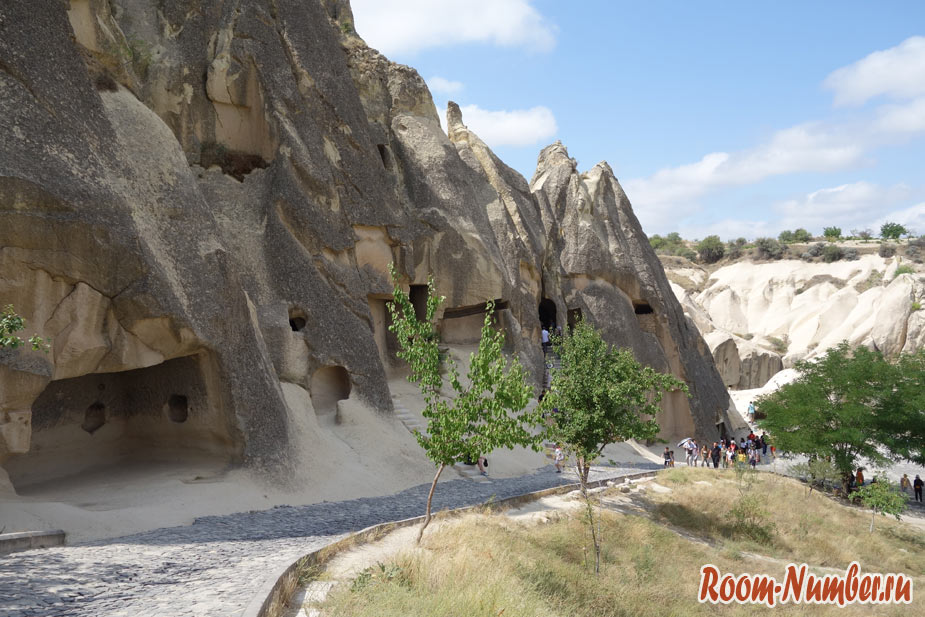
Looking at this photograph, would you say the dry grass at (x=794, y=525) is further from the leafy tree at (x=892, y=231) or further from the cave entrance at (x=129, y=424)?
the leafy tree at (x=892, y=231)

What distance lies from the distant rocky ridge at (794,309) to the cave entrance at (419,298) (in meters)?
24.4

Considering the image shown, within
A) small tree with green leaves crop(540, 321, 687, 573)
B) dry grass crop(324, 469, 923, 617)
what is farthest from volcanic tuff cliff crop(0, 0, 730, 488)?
dry grass crop(324, 469, 923, 617)

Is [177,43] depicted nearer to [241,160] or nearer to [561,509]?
[241,160]

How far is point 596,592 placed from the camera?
36.9ft

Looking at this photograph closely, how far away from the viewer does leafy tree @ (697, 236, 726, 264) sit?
89312 millimetres

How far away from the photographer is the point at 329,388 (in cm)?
1814

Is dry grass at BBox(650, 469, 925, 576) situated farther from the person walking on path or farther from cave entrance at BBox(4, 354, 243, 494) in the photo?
cave entrance at BBox(4, 354, 243, 494)

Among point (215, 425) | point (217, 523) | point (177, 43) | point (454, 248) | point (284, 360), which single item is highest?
point (177, 43)

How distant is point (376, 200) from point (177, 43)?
657cm

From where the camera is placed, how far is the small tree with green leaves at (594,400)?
630 inches

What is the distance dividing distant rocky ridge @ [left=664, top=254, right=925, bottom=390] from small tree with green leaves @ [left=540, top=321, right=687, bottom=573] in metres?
28.5

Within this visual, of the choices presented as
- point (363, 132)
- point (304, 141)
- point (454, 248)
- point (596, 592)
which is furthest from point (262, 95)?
point (596, 592)

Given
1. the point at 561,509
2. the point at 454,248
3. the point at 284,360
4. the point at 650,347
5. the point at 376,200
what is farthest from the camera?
the point at 650,347

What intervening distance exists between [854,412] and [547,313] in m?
13.2
